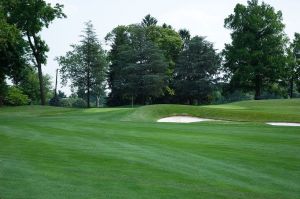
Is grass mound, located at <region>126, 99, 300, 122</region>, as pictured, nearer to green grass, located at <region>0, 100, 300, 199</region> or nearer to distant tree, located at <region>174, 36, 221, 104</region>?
green grass, located at <region>0, 100, 300, 199</region>

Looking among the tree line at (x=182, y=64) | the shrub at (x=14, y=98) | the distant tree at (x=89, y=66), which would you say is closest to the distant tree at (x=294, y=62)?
the tree line at (x=182, y=64)

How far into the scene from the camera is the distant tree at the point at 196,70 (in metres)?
76.6

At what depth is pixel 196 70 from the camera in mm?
76875

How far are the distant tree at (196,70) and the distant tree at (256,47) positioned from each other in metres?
5.54

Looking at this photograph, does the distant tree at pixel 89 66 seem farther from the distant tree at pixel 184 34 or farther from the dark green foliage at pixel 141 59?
the distant tree at pixel 184 34

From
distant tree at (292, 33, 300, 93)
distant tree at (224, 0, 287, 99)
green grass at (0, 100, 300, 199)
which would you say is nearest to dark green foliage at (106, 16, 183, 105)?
distant tree at (224, 0, 287, 99)

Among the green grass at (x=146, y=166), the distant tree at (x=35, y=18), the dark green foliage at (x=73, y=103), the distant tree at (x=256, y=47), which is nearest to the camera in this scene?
the green grass at (x=146, y=166)

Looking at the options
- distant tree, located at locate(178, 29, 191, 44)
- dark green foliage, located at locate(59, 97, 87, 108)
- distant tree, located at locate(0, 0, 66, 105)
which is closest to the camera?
distant tree, located at locate(0, 0, 66, 105)

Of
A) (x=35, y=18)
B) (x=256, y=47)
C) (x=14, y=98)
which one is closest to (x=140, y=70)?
(x=256, y=47)

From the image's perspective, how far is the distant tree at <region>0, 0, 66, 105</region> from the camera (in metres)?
38.6

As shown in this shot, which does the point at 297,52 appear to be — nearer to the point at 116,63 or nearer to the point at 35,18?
the point at 116,63

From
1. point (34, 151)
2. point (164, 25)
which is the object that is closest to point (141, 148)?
point (34, 151)

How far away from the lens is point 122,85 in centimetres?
7519

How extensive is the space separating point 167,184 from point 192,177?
856mm
